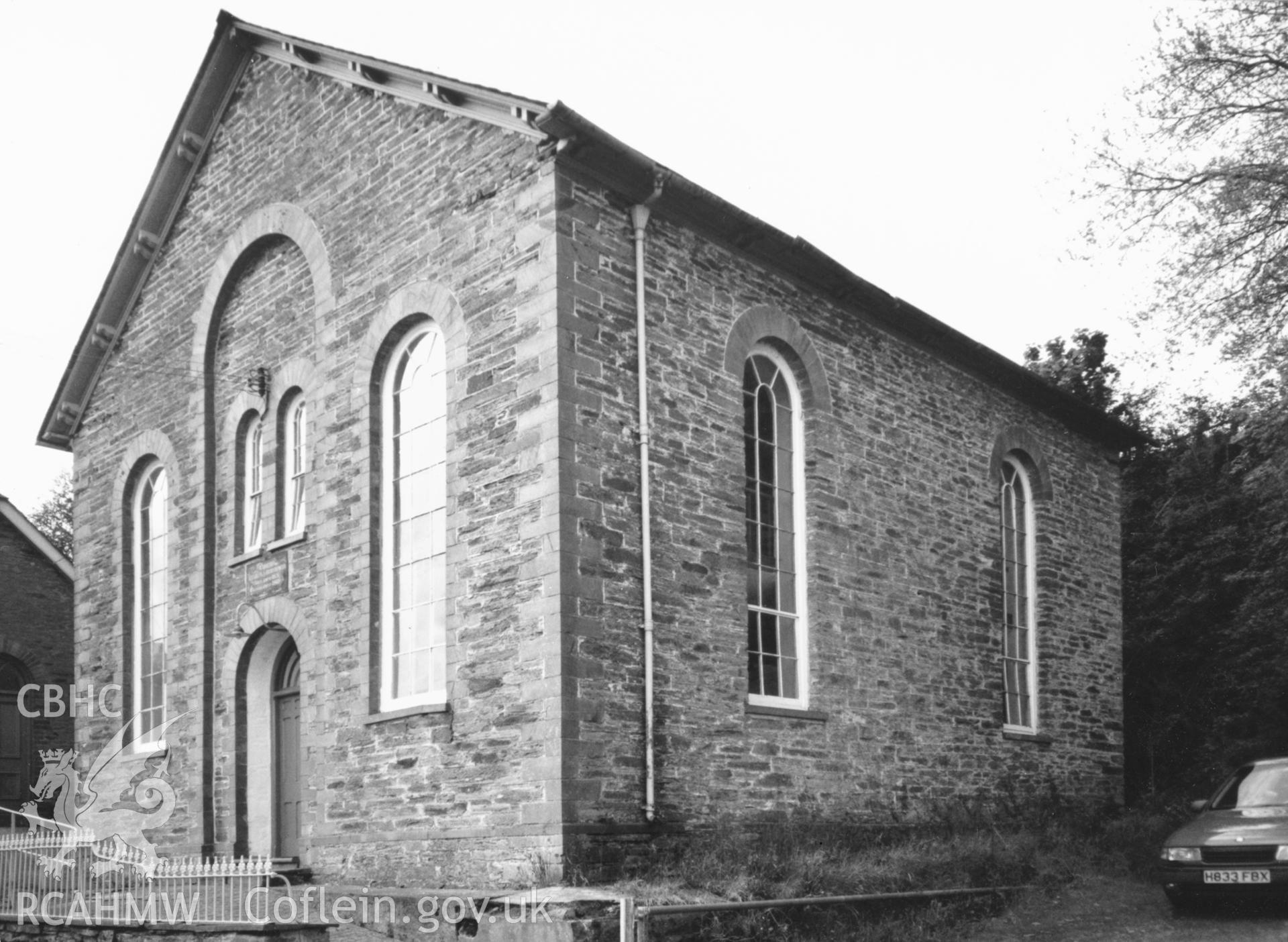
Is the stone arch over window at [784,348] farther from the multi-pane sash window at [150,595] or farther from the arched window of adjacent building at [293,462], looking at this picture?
the multi-pane sash window at [150,595]

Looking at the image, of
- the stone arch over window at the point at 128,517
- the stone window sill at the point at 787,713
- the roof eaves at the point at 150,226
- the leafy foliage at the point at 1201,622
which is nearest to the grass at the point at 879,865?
the stone window sill at the point at 787,713

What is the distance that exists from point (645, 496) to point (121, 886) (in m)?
7.90

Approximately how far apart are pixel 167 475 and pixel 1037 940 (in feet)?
41.4

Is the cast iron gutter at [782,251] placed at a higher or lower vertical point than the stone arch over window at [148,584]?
higher

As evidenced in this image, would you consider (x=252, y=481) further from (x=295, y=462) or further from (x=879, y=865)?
(x=879, y=865)

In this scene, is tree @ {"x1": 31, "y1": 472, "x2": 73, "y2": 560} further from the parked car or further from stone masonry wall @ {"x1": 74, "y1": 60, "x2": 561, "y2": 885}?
the parked car

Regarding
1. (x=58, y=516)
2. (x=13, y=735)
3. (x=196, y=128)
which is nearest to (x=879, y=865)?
(x=196, y=128)

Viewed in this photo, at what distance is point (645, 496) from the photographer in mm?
13117

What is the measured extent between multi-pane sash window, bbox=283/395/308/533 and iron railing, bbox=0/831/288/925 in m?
3.97

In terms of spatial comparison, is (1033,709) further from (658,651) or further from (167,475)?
(167,475)

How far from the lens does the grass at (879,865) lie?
11.5 metres

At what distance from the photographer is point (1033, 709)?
19.7m

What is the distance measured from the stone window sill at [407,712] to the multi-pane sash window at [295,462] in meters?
3.26

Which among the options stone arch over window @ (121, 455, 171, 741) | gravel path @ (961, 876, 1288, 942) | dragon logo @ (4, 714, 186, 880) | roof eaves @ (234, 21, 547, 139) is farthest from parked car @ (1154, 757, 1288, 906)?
stone arch over window @ (121, 455, 171, 741)
